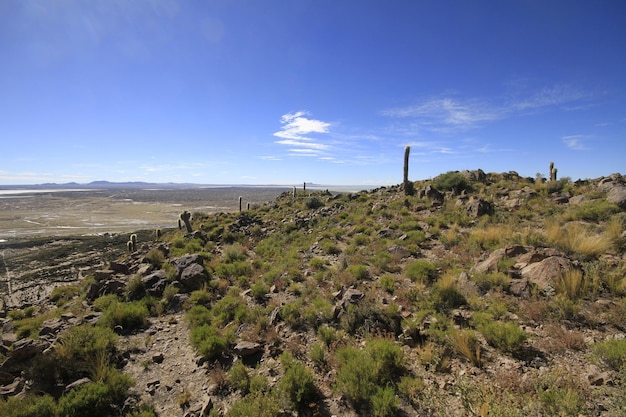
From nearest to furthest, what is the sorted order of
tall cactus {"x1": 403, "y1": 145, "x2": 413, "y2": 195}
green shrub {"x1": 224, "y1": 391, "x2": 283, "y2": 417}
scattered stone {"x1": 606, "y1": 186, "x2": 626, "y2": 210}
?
1. green shrub {"x1": 224, "y1": 391, "x2": 283, "y2": 417}
2. scattered stone {"x1": 606, "y1": 186, "x2": 626, "y2": 210}
3. tall cactus {"x1": 403, "y1": 145, "x2": 413, "y2": 195}

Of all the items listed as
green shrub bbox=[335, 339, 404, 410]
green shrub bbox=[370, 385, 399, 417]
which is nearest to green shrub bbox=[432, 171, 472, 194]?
green shrub bbox=[335, 339, 404, 410]

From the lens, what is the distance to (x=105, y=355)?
6586mm

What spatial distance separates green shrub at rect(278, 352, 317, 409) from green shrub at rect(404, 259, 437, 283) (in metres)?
4.62

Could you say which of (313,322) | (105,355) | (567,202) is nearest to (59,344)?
(105,355)

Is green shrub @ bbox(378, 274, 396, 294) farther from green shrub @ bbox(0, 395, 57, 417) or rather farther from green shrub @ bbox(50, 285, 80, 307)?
green shrub @ bbox(50, 285, 80, 307)

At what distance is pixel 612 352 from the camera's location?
4.31m

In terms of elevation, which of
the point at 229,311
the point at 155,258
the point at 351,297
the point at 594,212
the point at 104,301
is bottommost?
the point at 104,301

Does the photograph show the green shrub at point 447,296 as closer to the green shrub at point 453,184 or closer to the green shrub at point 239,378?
the green shrub at point 239,378

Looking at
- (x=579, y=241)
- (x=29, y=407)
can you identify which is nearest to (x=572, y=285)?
(x=579, y=241)

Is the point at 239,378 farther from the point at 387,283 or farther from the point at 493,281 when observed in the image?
the point at 493,281

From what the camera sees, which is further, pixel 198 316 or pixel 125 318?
pixel 125 318

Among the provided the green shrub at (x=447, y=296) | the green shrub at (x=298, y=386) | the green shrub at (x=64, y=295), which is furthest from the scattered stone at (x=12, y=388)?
the green shrub at (x=447, y=296)

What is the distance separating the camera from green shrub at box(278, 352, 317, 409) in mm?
4891

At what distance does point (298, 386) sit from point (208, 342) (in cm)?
277
